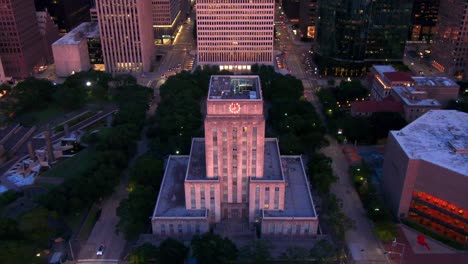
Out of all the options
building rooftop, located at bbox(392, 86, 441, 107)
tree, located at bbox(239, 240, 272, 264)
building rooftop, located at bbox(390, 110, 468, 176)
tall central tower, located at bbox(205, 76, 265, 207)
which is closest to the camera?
tree, located at bbox(239, 240, 272, 264)

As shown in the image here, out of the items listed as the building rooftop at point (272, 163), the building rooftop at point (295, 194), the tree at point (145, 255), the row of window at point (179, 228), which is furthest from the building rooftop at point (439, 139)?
the tree at point (145, 255)

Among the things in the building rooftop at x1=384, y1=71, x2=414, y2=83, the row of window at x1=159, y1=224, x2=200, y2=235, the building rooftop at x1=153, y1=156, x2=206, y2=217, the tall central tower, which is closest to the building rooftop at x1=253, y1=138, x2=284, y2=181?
the tall central tower

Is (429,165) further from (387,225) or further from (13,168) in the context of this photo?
(13,168)

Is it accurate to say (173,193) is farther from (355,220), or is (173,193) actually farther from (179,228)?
(355,220)

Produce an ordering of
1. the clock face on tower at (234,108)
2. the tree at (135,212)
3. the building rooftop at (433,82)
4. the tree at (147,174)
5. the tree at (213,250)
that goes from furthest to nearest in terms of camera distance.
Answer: the building rooftop at (433,82), the tree at (147,174), the tree at (135,212), the clock face on tower at (234,108), the tree at (213,250)

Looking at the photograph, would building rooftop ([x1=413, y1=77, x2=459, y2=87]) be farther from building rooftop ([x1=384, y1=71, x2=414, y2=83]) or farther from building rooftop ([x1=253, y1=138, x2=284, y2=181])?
building rooftop ([x1=253, y1=138, x2=284, y2=181])

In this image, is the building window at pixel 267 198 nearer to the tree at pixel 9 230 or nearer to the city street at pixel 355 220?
the city street at pixel 355 220

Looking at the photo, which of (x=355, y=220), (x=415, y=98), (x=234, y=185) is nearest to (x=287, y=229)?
(x=234, y=185)
